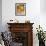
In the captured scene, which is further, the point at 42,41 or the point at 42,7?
the point at 42,7

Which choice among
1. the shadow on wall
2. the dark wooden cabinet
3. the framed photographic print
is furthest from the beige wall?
the shadow on wall

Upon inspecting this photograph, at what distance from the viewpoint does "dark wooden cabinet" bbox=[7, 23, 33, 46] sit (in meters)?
6.41

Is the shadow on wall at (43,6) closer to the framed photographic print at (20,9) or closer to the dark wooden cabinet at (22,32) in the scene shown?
the framed photographic print at (20,9)

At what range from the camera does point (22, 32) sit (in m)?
6.49

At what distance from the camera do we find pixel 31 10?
6.63m

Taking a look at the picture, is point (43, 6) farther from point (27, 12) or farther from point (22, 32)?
point (22, 32)

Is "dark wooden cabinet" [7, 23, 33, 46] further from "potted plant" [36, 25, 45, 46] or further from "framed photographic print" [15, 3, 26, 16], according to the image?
"framed photographic print" [15, 3, 26, 16]

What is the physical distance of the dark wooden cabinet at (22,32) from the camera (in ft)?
21.0

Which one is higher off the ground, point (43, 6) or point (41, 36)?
point (43, 6)

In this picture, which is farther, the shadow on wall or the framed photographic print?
the shadow on wall

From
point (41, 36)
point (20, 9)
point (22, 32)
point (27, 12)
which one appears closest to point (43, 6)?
point (27, 12)

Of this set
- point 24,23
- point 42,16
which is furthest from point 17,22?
point 42,16

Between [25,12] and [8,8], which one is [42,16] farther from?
[8,8]

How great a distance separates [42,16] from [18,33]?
53.9 inches
